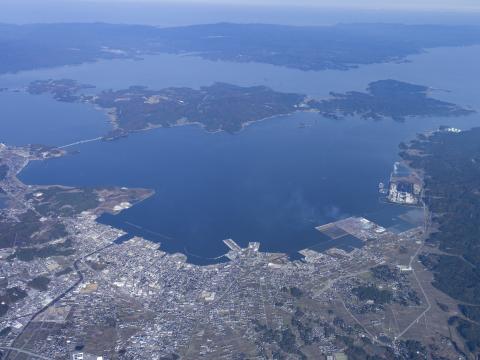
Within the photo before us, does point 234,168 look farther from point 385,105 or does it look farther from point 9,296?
point 385,105

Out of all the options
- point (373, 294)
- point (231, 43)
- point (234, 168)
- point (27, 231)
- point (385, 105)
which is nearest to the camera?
point (373, 294)

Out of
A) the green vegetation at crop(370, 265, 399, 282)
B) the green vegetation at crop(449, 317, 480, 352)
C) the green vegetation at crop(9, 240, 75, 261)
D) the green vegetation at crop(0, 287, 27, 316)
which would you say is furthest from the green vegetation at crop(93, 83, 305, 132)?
the green vegetation at crop(449, 317, 480, 352)

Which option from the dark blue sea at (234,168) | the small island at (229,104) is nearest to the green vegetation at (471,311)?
A: the dark blue sea at (234,168)

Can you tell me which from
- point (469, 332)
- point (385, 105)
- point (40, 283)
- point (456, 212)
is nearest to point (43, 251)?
point (40, 283)

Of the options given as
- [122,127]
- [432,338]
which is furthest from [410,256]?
→ [122,127]

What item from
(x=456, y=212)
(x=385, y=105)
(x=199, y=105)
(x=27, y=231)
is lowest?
(x=27, y=231)

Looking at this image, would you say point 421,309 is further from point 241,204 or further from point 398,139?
point 398,139
